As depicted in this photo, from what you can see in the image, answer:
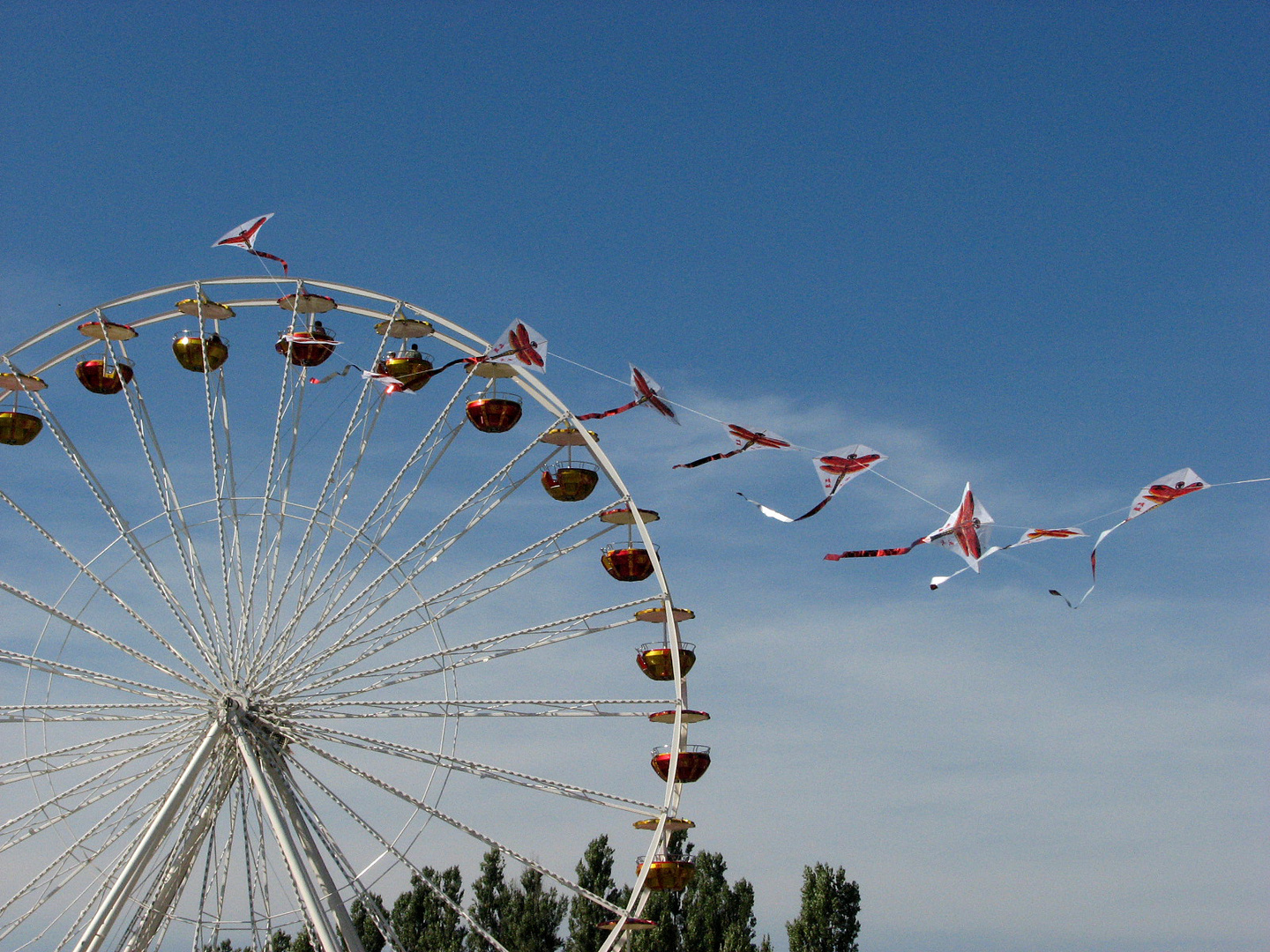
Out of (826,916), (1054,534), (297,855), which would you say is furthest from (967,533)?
(826,916)

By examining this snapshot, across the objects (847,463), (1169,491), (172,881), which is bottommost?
(172,881)

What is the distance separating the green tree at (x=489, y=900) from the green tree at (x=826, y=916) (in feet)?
28.5

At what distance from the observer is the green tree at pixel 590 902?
3694cm

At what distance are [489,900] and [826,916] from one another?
10106mm

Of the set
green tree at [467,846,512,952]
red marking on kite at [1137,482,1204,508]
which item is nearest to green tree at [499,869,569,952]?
green tree at [467,846,512,952]

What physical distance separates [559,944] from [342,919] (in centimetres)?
2361

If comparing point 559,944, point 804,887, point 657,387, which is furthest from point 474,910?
point 657,387

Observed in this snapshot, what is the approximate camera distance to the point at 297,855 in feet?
53.9

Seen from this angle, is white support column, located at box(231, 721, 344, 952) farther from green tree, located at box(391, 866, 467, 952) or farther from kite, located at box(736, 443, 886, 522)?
green tree, located at box(391, 866, 467, 952)

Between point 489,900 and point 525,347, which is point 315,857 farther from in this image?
point 489,900

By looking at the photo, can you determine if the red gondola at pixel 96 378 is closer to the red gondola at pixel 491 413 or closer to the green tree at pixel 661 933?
the red gondola at pixel 491 413

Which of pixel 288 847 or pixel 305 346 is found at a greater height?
pixel 305 346

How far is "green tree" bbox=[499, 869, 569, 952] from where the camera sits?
38375mm

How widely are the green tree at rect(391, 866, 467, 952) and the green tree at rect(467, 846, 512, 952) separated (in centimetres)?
47
